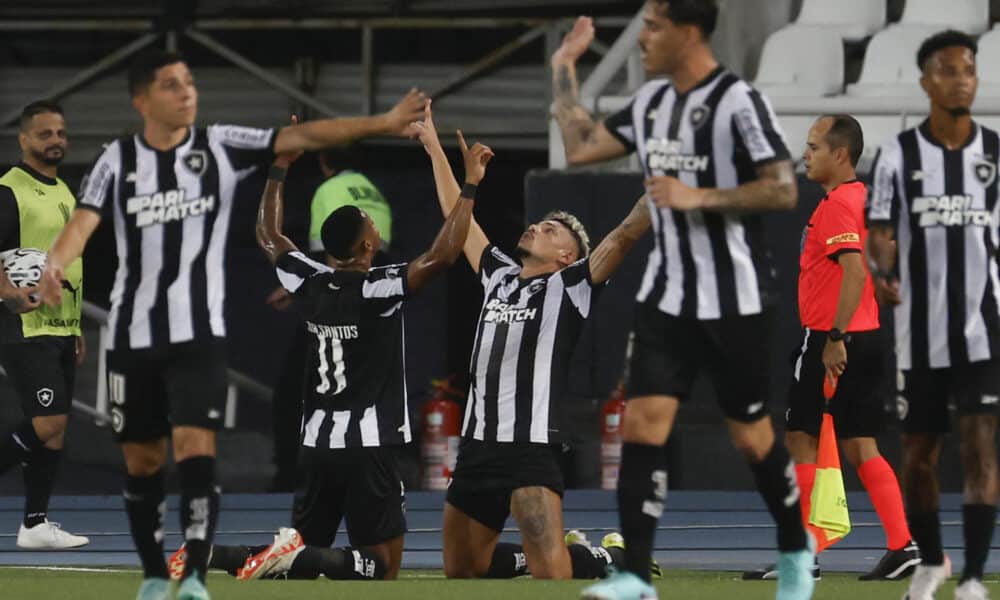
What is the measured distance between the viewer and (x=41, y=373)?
999 centimetres

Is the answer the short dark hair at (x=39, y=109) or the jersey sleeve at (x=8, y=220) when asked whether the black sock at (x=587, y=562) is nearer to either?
the jersey sleeve at (x=8, y=220)

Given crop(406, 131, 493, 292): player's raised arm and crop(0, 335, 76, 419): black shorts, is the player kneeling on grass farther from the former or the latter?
crop(0, 335, 76, 419): black shorts

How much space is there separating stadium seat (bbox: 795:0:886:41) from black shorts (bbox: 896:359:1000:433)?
8792 mm

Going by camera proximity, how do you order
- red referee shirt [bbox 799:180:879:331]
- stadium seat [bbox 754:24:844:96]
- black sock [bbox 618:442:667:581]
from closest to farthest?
black sock [bbox 618:442:667:581]
red referee shirt [bbox 799:180:879:331]
stadium seat [bbox 754:24:844:96]

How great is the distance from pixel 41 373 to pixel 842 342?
14.1 ft

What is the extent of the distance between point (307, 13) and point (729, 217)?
35.4 ft

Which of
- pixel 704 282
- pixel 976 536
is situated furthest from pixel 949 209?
pixel 976 536

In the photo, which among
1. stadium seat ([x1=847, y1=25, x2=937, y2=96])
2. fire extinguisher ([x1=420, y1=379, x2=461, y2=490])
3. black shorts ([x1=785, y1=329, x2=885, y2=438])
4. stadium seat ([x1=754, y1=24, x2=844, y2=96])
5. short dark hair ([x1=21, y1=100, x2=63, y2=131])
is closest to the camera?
black shorts ([x1=785, y1=329, x2=885, y2=438])

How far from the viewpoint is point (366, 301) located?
25.2ft

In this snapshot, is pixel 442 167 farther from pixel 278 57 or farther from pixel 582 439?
pixel 278 57

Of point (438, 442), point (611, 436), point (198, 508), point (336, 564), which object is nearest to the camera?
point (198, 508)

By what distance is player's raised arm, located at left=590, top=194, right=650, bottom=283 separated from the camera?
7488mm

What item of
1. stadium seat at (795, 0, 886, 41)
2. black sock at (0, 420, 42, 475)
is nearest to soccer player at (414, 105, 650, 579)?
black sock at (0, 420, 42, 475)

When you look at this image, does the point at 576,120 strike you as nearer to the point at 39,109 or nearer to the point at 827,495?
the point at 827,495
